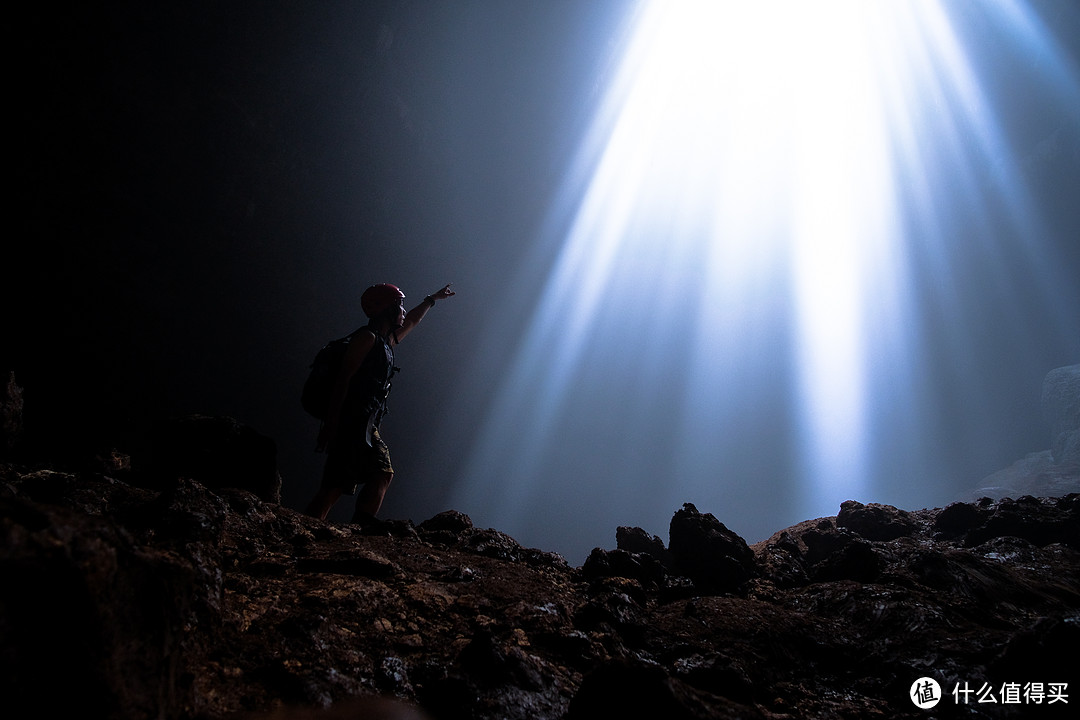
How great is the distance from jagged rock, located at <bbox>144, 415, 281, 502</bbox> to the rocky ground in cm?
107

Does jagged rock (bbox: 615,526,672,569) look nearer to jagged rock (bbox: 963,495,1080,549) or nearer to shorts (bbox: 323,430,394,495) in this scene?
shorts (bbox: 323,430,394,495)

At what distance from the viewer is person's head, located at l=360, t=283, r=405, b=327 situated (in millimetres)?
3541

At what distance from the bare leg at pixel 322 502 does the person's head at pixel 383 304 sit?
4.32 feet

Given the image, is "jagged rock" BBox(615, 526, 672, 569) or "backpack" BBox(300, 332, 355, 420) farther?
"jagged rock" BBox(615, 526, 672, 569)

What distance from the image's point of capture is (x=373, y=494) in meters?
3.34

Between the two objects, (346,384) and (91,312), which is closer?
(346,384)

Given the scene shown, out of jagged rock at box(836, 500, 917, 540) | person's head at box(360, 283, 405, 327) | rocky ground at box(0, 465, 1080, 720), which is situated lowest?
rocky ground at box(0, 465, 1080, 720)

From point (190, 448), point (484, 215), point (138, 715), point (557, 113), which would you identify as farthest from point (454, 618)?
point (557, 113)

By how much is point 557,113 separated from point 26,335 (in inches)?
1033

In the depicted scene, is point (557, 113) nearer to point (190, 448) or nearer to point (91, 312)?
point (91, 312)

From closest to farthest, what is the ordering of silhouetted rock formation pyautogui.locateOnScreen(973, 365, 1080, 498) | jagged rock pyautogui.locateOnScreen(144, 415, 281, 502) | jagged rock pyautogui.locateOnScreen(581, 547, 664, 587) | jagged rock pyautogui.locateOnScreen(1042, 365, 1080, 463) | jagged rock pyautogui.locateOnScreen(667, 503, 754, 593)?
jagged rock pyautogui.locateOnScreen(581, 547, 664, 587) < jagged rock pyautogui.locateOnScreen(667, 503, 754, 593) < jagged rock pyautogui.locateOnScreen(144, 415, 281, 502) < silhouetted rock formation pyautogui.locateOnScreen(973, 365, 1080, 498) < jagged rock pyautogui.locateOnScreen(1042, 365, 1080, 463)

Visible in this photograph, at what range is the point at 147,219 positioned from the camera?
13820 mm

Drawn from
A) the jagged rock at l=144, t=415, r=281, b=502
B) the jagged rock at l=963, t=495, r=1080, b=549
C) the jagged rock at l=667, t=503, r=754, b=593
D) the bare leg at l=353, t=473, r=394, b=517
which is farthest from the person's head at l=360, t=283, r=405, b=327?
the jagged rock at l=963, t=495, r=1080, b=549

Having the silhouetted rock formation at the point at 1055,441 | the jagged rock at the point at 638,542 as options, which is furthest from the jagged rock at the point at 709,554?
the silhouetted rock formation at the point at 1055,441
